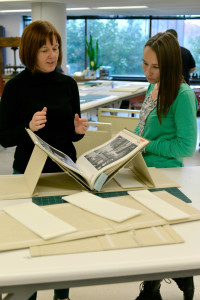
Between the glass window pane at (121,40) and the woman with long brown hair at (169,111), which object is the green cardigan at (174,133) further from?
the glass window pane at (121,40)

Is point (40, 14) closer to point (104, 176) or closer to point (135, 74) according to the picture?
point (135, 74)

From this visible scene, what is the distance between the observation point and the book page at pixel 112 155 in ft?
4.61

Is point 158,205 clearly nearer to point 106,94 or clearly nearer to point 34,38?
point 34,38

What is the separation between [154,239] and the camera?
41.5 inches

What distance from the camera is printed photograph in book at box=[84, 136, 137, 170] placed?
1.46 m

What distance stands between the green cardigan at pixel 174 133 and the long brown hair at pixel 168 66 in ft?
0.10

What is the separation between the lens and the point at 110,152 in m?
1.53

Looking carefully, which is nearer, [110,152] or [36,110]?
[110,152]

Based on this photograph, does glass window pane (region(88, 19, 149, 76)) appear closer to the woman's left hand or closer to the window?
the window

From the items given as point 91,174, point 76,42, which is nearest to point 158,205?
point 91,174

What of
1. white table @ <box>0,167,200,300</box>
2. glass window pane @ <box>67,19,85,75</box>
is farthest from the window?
white table @ <box>0,167,200,300</box>

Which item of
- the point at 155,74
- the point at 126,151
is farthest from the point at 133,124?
the point at 126,151

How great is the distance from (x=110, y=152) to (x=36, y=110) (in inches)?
16.4

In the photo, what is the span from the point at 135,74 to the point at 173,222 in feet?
32.0
